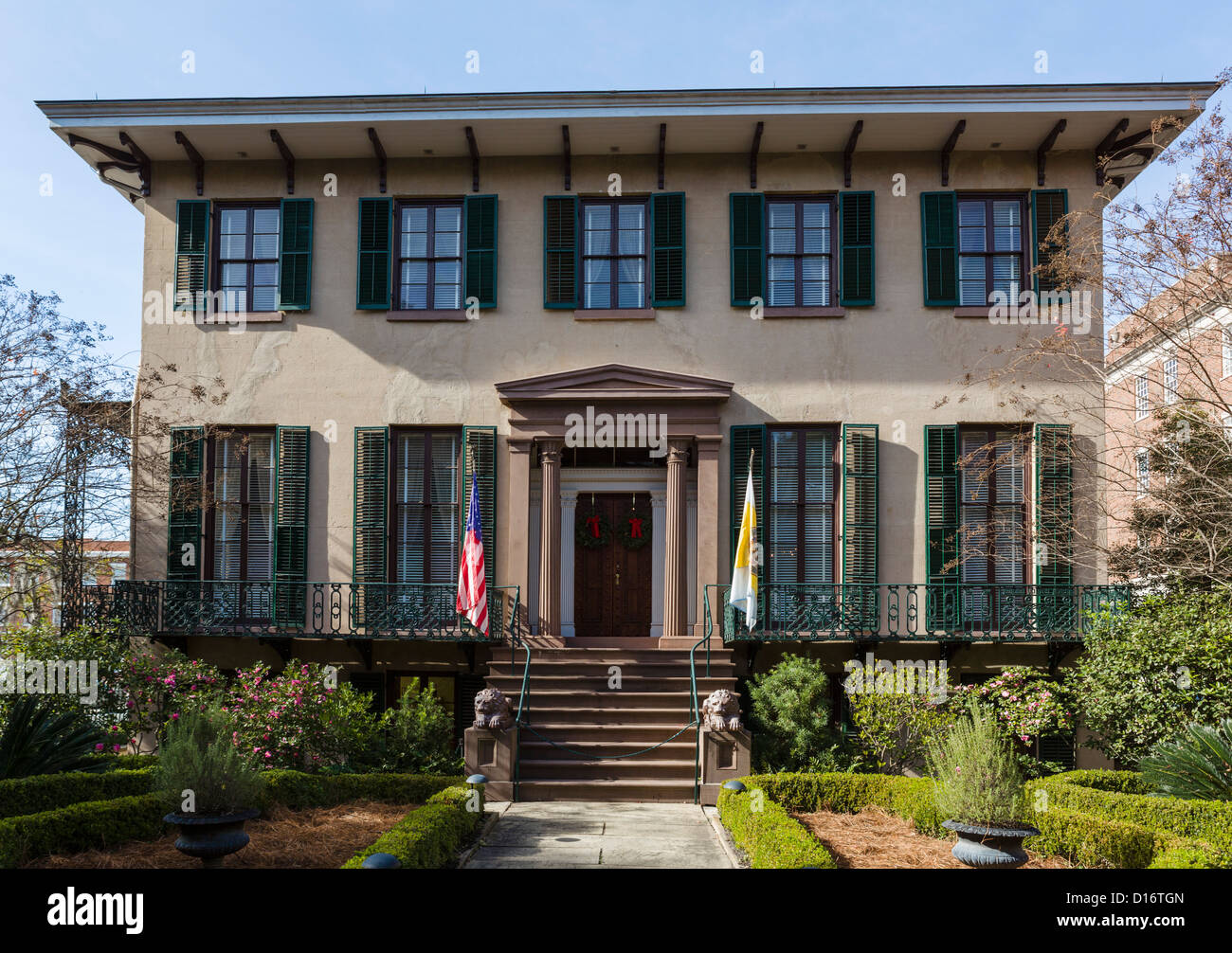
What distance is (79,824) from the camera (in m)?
9.30

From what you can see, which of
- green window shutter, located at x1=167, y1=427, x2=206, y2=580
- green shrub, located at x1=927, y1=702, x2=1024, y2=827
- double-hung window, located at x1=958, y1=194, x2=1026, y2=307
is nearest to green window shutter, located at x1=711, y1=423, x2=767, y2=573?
double-hung window, located at x1=958, y1=194, x2=1026, y2=307

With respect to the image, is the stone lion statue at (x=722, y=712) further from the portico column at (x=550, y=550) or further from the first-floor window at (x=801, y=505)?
the portico column at (x=550, y=550)

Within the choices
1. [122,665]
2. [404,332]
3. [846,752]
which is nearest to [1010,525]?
[846,752]

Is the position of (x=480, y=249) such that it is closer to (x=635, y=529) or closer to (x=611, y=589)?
(x=635, y=529)

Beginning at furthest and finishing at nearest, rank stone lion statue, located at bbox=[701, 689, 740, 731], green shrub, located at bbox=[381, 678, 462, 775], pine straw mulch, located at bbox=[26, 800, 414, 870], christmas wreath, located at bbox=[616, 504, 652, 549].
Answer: christmas wreath, located at bbox=[616, 504, 652, 549] → green shrub, located at bbox=[381, 678, 462, 775] → stone lion statue, located at bbox=[701, 689, 740, 731] → pine straw mulch, located at bbox=[26, 800, 414, 870]

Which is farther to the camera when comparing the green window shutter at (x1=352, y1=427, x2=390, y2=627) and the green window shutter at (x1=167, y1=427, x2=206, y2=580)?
the green window shutter at (x1=167, y1=427, x2=206, y2=580)

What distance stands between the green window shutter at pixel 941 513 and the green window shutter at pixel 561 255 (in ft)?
19.5

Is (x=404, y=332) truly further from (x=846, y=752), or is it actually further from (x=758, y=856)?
(x=758, y=856)

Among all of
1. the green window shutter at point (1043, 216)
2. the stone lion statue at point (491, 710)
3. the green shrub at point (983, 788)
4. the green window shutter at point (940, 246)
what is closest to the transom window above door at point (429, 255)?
the stone lion statue at point (491, 710)

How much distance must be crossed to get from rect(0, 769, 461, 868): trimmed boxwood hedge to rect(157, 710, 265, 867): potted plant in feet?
1.09

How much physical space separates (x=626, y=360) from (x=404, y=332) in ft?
11.6

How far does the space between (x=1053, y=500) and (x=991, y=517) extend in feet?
3.00

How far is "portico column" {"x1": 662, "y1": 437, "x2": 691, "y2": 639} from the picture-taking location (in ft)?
52.3

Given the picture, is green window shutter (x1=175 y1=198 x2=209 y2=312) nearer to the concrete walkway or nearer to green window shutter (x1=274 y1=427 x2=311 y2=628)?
green window shutter (x1=274 y1=427 x2=311 y2=628)
